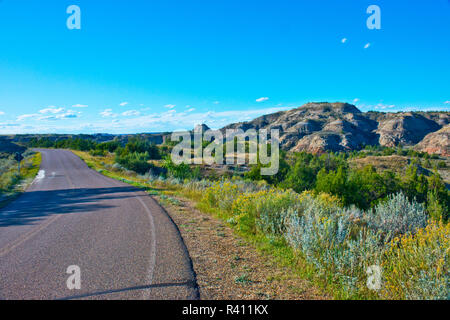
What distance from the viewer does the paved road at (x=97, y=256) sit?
368 cm

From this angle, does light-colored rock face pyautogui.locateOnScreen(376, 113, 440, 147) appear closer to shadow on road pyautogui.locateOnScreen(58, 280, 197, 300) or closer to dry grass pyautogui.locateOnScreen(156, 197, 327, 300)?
dry grass pyautogui.locateOnScreen(156, 197, 327, 300)

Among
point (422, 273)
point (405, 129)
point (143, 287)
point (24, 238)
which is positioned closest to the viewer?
point (422, 273)

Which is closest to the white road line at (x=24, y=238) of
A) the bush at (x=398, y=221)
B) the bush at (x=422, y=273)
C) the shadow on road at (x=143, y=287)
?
the shadow on road at (x=143, y=287)

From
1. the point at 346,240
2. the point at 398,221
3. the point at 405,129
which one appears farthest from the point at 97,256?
the point at 405,129

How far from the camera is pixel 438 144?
3059 inches

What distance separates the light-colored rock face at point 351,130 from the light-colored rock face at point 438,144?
9783mm

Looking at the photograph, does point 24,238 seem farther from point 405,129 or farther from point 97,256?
point 405,129

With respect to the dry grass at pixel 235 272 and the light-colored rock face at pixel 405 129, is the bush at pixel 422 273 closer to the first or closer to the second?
the dry grass at pixel 235 272

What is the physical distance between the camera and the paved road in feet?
12.1

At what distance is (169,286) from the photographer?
12.5 ft

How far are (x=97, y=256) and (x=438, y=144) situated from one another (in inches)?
4050

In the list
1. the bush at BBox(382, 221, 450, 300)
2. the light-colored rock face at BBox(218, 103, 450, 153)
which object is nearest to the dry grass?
the bush at BBox(382, 221, 450, 300)

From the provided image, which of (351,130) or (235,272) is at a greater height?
(351,130)
